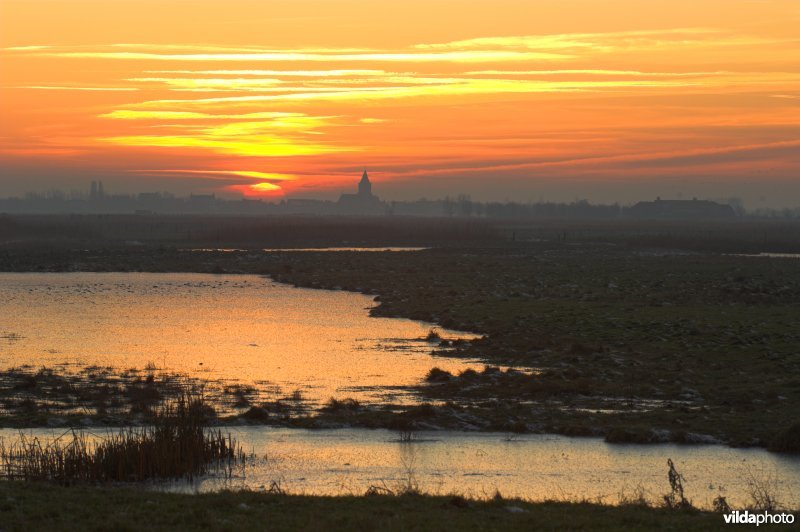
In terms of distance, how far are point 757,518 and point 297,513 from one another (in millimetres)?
6686

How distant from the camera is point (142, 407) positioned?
77.9 feet

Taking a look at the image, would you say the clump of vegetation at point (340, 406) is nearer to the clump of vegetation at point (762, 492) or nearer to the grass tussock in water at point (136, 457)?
the grass tussock in water at point (136, 457)

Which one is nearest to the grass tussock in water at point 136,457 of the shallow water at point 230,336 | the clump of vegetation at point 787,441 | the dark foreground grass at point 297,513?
the dark foreground grass at point 297,513

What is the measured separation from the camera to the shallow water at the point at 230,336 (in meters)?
30.9

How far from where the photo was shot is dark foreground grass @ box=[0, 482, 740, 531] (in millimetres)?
13406

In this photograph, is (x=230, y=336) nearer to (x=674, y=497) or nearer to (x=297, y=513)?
(x=297, y=513)

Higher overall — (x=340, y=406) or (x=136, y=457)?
(x=136, y=457)

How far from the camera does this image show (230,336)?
40.6 metres

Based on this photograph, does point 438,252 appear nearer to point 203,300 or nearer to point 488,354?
point 203,300

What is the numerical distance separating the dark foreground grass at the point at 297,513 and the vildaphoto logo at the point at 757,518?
0.20m

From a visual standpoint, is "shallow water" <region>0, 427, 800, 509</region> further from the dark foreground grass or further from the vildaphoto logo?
the vildaphoto logo

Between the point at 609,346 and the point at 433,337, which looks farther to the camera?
the point at 433,337

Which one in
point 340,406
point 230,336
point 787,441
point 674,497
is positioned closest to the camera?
point 674,497

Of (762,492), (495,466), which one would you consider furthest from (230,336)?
(762,492)
